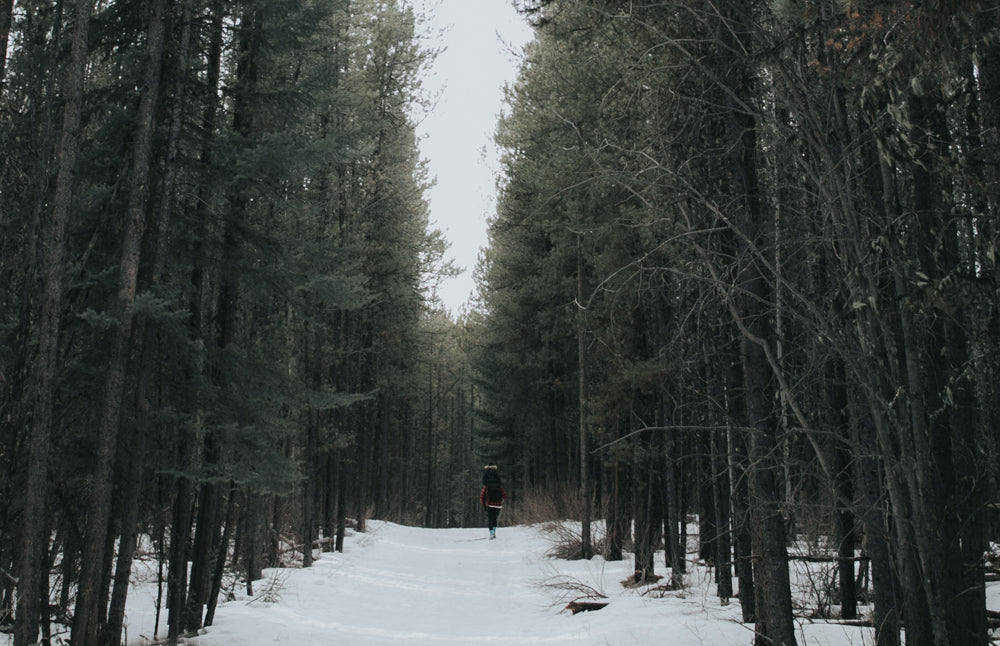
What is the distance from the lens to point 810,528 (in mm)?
9234

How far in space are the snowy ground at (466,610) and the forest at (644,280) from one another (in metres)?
0.56

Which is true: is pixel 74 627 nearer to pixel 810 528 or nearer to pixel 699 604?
pixel 699 604

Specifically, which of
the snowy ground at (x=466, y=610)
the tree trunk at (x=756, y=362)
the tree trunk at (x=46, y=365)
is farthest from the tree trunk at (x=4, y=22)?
the tree trunk at (x=756, y=362)

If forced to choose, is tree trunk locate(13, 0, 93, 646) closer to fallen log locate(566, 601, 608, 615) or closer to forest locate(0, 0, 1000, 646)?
forest locate(0, 0, 1000, 646)

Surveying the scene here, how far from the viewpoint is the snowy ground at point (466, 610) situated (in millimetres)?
7609

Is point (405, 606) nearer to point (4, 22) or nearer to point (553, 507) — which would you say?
point (4, 22)

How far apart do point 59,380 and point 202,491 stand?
237 cm

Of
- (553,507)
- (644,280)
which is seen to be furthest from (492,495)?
(644,280)

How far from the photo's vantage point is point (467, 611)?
10391 millimetres

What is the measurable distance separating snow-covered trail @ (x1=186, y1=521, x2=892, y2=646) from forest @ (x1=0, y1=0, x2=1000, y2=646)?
0.58 meters

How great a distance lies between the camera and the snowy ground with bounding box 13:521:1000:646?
25.0 ft

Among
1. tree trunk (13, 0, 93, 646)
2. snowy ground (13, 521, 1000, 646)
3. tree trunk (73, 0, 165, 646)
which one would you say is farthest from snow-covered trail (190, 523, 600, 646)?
tree trunk (13, 0, 93, 646)

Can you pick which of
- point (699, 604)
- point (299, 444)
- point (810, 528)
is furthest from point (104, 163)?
point (810, 528)

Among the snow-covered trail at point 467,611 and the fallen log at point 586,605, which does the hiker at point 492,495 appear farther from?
the fallen log at point 586,605
